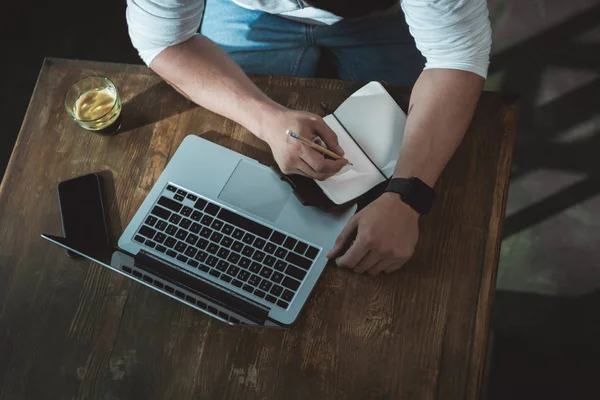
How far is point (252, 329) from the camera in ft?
3.55

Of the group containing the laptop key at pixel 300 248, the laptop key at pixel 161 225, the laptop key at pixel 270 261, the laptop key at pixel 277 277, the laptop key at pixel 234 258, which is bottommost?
the laptop key at pixel 277 277

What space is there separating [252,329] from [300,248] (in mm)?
179

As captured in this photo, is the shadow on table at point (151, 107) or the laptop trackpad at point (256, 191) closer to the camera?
the laptop trackpad at point (256, 191)

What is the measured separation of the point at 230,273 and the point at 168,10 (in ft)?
1.86

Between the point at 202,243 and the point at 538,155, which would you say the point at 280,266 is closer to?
the point at 202,243

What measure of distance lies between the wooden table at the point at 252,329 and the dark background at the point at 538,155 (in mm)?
809

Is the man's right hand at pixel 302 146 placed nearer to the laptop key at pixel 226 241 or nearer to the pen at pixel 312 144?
the pen at pixel 312 144

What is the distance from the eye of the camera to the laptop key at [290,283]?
1081 millimetres

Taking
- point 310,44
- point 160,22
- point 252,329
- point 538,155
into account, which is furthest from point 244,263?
point 538,155

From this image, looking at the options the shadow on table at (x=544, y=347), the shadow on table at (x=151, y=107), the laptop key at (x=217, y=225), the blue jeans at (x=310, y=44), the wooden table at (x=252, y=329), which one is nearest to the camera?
the wooden table at (x=252, y=329)

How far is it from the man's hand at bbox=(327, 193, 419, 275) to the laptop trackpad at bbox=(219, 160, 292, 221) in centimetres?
15

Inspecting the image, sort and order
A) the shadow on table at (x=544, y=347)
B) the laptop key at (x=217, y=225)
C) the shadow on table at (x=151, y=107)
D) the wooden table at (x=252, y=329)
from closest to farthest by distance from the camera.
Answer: the wooden table at (x=252, y=329) → the laptop key at (x=217, y=225) → the shadow on table at (x=151, y=107) → the shadow on table at (x=544, y=347)

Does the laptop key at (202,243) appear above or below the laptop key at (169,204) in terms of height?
below

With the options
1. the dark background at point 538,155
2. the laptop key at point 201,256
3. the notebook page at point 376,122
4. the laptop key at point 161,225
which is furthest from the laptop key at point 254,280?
the dark background at point 538,155
